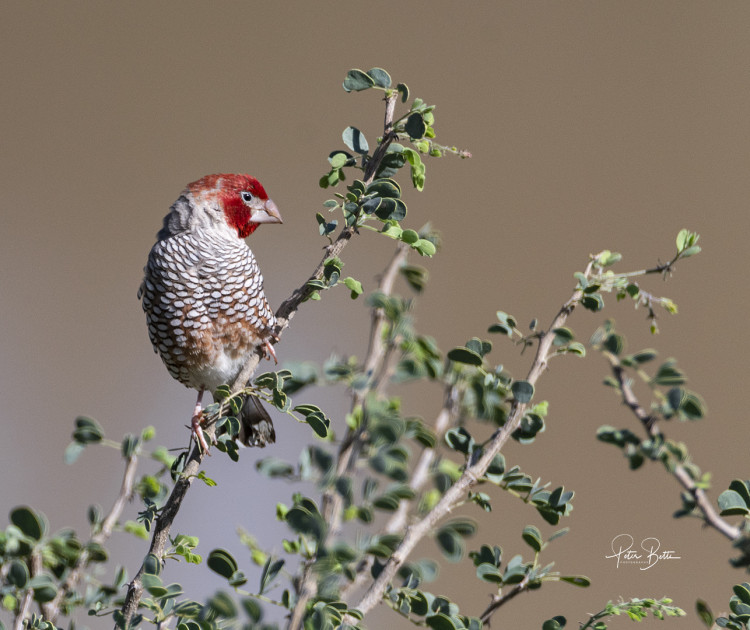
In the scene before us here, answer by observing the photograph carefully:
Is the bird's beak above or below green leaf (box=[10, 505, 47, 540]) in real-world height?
above

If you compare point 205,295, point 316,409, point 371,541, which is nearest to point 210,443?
point 316,409

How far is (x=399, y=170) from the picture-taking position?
3.22ft

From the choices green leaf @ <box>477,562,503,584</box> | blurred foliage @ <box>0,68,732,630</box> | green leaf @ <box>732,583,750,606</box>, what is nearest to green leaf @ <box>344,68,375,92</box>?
blurred foliage @ <box>0,68,732,630</box>

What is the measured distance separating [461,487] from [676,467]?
395 millimetres

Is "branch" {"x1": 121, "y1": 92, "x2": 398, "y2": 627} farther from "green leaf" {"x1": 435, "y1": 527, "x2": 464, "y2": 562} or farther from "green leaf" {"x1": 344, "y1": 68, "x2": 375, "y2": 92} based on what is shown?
"green leaf" {"x1": 435, "y1": 527, "x2": 464, "y2": 562}

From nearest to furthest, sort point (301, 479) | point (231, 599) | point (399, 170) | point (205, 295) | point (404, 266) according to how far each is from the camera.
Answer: point (231, 599) → point (301, 479) → point (404, 266) → point (399, 170) → point (205, 295)

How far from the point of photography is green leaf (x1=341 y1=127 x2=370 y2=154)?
946 millimetres

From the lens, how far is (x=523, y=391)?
793 millimetres

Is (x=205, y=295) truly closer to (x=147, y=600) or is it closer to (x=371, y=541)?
(x=147, y=600)

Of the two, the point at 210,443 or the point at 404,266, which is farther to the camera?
the point at 210,443

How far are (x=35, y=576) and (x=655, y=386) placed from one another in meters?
0.79

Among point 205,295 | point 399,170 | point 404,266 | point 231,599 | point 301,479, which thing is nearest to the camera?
point 231,599

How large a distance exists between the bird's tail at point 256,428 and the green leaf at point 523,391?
111cm

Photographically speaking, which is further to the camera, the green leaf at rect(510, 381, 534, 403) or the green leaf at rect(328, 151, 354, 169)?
the green leaf at rect(328, 151, 354, 169)
